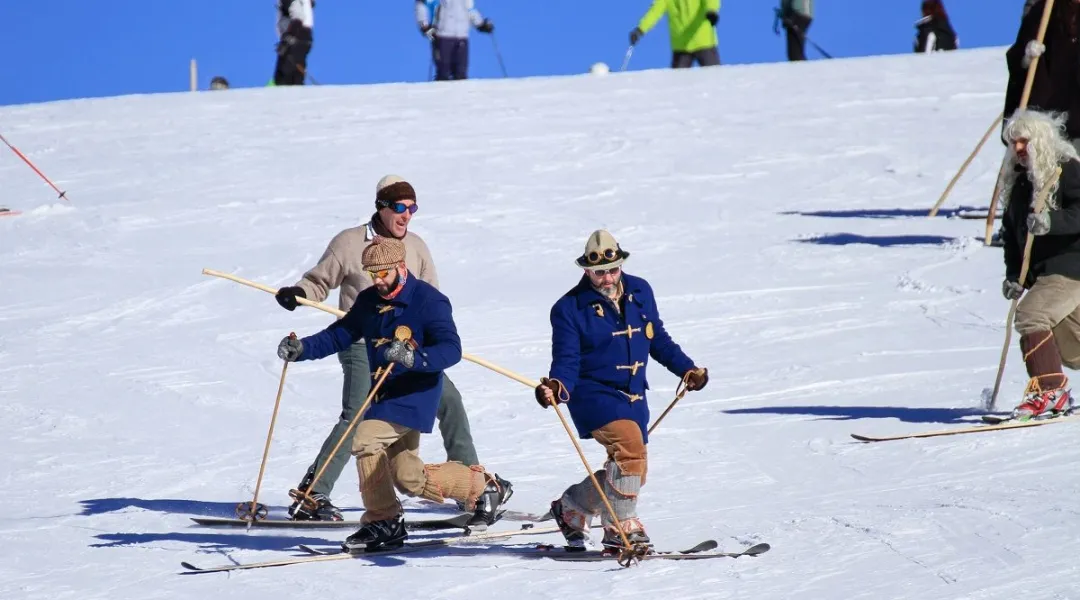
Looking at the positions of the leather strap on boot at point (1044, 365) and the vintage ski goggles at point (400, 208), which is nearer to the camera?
the vintage ski goggles at point (400, 208)

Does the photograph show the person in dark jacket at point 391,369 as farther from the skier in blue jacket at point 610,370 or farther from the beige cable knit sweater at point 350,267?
the beige cable knit sweater at point 350,267

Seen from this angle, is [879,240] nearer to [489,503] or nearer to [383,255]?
[489,503]

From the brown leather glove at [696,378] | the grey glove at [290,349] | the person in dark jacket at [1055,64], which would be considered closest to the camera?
the brown leather glove at [696,378]

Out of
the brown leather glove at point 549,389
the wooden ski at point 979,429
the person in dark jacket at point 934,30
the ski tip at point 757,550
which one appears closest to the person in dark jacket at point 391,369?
the brown leather glove at point 549,389

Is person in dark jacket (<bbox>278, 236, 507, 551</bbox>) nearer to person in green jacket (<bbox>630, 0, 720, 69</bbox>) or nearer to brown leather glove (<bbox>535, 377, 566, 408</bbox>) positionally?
brown leather glove (<bbox>535, 377, 566, 408</bbox>)

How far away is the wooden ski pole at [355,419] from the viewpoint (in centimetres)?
631

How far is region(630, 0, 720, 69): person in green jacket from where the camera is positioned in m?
21.0

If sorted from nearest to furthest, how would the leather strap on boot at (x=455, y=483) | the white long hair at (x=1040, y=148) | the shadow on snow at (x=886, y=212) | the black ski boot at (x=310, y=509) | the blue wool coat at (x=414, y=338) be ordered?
the blue wool coat at (x=414, y=338)
the leather strap on boot at (x=455, y=483)
the black ski boot at (x=310, y=509)
the white long hair at (x=1040, y=148)
the shadow on snow at (x=886, y=212)

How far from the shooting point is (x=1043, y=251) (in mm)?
8328

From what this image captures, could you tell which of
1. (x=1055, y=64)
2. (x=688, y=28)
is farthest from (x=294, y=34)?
(x=1055, y=64)

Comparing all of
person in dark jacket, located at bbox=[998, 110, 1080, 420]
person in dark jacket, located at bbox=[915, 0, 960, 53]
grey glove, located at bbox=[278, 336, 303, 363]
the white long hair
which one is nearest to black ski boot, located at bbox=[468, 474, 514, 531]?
grey glove, located at bbox=[278, 336, 303, 363]

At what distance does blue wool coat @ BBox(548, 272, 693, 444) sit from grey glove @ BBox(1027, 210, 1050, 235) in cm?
262

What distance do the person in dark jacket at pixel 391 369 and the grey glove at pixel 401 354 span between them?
0.22 ft

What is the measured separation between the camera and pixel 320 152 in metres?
18.0
